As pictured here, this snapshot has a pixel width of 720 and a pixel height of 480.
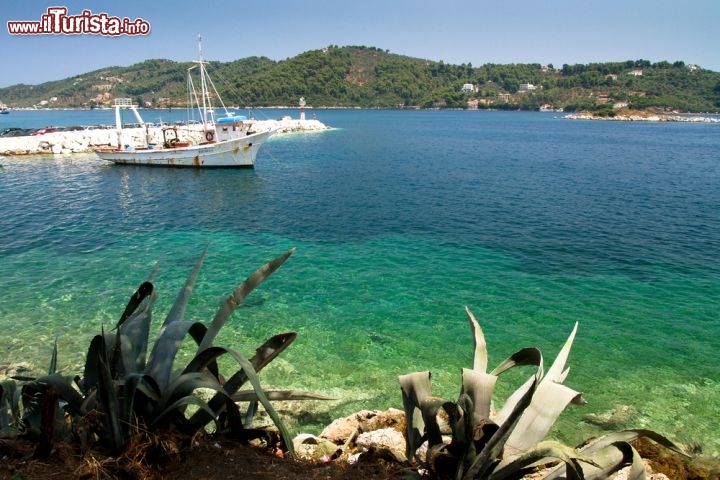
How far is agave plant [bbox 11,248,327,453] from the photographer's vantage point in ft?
9.61

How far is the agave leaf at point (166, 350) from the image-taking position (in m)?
3.19

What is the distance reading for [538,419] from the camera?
2934 mm

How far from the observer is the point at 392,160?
42906 mm

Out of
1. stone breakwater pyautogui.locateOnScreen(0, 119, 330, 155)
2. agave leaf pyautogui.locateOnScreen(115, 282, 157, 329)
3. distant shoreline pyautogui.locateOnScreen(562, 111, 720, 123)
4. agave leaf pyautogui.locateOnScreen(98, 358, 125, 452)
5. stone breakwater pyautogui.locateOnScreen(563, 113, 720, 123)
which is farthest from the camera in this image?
distant shoreline pyautogui.locateOnScreen(562, 111, 720, 123)

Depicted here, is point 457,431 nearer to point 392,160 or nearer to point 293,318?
point 293,318

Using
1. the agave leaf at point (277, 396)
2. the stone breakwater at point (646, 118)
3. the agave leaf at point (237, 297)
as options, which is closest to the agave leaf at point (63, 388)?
the agave leaf at point (237, 297)

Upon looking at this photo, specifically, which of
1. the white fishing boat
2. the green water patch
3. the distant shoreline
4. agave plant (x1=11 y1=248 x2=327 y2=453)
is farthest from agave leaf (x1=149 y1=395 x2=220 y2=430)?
the distant shoreline

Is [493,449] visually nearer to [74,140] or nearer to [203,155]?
[203,155]

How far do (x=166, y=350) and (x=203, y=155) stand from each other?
1411 inches

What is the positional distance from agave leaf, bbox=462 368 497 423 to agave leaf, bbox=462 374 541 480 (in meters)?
0.24

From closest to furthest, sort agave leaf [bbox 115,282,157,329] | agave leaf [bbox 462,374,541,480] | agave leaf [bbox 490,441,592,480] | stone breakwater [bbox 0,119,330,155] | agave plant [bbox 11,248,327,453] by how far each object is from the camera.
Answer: agave leaf [bbox 490,441,592,480] < agave leaf [bbox 462,374,541,480] < agave plant [bbox 11,248,327,453] < agave leaf [bbox 115,282,157,329] < stone breakwater [bbox 0,119,330,155]

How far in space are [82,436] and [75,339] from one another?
23.4ft

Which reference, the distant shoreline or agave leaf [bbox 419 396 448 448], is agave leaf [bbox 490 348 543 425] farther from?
the distant shoreline

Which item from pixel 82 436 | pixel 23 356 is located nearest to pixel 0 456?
pixel 82 436
